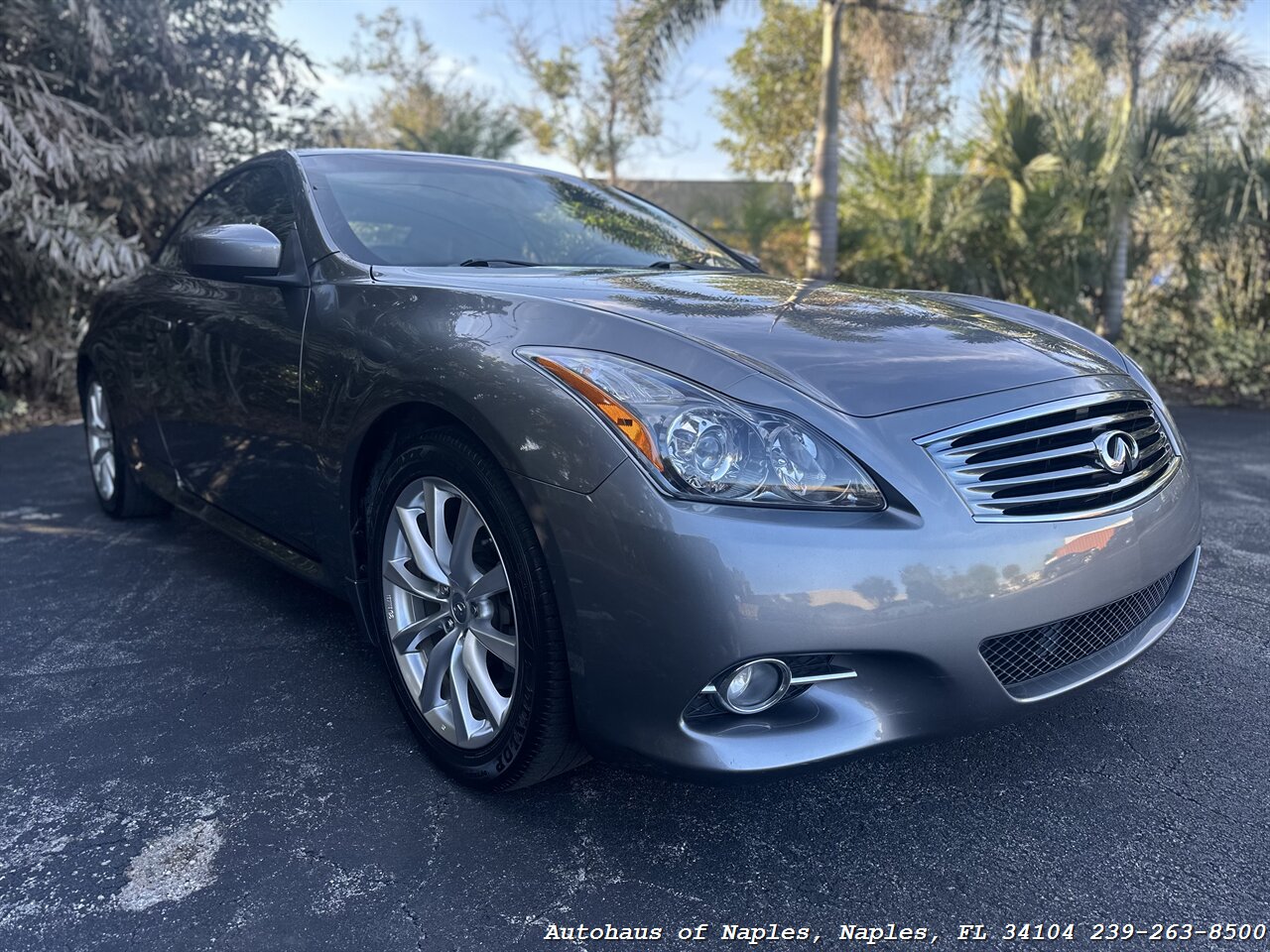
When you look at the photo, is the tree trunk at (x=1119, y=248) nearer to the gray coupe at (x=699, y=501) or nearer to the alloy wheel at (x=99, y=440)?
the gray coupe at (x=699, y=501)

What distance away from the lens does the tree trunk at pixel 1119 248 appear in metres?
8.04

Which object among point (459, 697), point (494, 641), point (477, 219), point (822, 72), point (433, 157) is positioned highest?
point (822, 72)

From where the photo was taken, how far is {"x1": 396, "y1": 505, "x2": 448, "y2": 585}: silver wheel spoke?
6.87ft

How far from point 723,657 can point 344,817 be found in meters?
0.95

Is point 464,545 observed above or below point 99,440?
above

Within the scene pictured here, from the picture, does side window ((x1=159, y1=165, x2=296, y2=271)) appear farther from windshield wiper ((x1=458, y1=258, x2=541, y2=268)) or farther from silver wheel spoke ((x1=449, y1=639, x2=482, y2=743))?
silver wheel spoke ((x1=449, y1=639, x2=482, y2=743))

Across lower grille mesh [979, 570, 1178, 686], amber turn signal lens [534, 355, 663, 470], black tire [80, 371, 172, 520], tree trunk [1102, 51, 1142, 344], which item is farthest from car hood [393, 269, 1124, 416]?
tree trunk [1102, 51, 1142, 344]

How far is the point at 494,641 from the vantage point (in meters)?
1.93

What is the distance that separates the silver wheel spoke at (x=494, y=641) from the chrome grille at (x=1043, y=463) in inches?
34.3

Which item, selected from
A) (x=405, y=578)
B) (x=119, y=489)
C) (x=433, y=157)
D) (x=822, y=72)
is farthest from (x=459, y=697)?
(x=822, y=72)

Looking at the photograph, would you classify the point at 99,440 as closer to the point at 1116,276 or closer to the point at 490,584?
Answer: the point at 490,584

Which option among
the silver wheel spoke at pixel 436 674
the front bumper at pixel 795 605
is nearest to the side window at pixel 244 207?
the silver wheel spoke at pixel 436 674

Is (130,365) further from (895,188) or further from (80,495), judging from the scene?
(895,188)

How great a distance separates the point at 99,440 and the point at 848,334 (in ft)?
11.9
